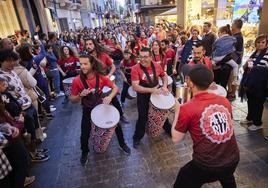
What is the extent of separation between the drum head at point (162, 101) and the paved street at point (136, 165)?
83 cm

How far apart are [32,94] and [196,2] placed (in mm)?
10501

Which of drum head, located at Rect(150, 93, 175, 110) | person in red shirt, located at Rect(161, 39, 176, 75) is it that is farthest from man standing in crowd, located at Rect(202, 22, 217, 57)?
drum head, located at Rect(150, 93, 175, 110)

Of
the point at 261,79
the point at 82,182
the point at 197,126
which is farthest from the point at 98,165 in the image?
the point at 261,79

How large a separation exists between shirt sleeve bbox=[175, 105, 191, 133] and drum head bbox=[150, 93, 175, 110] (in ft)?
5.82

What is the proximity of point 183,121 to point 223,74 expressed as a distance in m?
4.32

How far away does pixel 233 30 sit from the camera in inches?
229

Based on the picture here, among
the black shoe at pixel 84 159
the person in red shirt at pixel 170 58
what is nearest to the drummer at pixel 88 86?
the black shoe at pixel 84 159

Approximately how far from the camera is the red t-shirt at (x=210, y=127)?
1891 mm

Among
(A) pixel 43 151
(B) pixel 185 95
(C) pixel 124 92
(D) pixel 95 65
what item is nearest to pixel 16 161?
(A) pixel 43 151

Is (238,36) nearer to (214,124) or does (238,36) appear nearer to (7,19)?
(214,124)

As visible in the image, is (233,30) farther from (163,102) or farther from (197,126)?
(197,126)

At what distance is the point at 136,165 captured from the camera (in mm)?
3625

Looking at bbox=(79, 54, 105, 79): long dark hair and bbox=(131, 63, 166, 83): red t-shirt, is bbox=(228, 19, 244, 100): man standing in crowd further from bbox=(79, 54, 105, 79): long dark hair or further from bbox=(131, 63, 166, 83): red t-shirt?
bbox=(79, 54, 105, 79): long dark hair

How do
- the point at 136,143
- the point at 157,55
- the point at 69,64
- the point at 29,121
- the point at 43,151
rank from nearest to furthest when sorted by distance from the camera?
the point at 29,121, the point at 136,143, the point at 43,151, the point at 157,55, the point at 69,64
